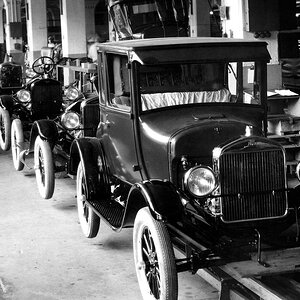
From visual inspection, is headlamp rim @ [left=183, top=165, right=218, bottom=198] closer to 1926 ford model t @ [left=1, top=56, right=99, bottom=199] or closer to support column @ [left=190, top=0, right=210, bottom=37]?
1926 ford model t @ [left=1, top=56, right=99, bottom=199]

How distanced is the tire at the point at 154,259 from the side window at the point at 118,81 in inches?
48.7

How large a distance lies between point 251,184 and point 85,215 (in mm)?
2314

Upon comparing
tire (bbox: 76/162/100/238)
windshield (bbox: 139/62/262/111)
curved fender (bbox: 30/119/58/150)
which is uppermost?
windshield (bbox: 139/62/262/111)

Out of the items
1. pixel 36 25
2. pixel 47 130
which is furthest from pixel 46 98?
pixel 36 25

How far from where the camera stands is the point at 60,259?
5934 mm

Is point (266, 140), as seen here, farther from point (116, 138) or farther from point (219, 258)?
point (116, 138)

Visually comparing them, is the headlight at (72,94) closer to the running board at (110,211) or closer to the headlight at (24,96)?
the headlight at (24,96)

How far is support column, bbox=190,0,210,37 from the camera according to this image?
1562 centimetres

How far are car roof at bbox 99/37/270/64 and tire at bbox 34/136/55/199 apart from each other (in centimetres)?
247

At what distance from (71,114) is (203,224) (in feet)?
11.3

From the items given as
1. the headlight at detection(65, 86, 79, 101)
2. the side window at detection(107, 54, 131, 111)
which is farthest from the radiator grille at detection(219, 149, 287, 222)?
the headlight at detection(65, 86, 79, 101)

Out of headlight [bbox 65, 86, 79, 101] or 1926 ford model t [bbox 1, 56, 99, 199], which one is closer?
1926 ford model t [bbox 1, 56, 99, 199]

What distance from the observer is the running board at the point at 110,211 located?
538 cm

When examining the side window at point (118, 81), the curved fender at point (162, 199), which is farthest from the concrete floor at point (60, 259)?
the side window at point (118, 81)
